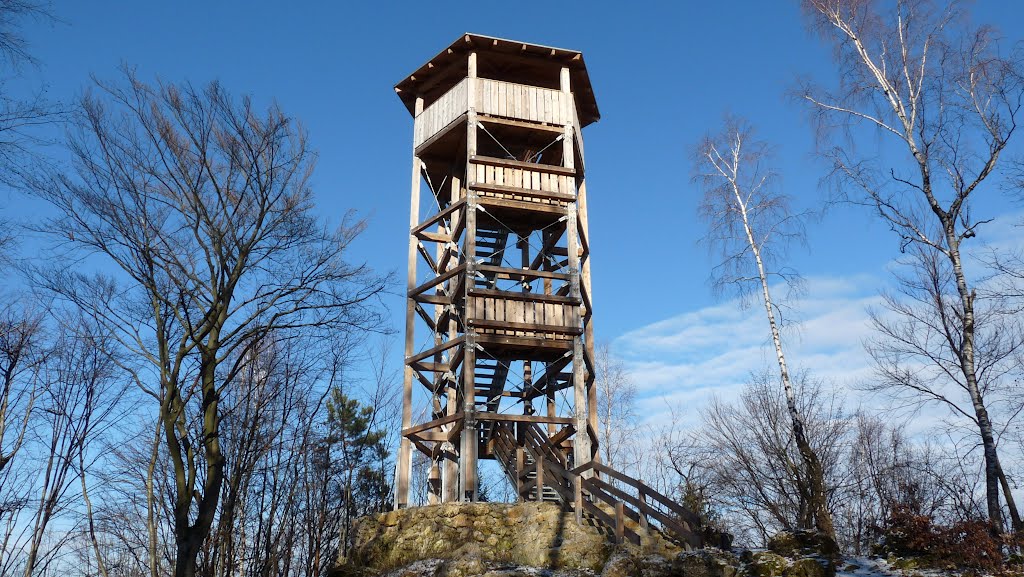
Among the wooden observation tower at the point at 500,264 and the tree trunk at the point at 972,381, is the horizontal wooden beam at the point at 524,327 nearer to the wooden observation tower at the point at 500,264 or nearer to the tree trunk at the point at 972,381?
the wooden observation tower at the point at 500,264

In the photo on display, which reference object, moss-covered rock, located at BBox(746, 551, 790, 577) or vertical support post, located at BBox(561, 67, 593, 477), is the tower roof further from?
moss-covered rock, located at BBox(746, 551, 790, 577)

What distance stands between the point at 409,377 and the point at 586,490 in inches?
195

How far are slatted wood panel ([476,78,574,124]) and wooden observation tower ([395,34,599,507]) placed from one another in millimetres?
29

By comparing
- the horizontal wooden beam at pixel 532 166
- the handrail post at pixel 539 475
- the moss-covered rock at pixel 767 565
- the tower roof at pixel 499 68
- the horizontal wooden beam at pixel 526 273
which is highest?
the tower roof at pixel 499 68

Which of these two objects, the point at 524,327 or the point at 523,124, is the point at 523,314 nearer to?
the point at 524,327

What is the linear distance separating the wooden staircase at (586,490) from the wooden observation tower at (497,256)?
0.24 feet

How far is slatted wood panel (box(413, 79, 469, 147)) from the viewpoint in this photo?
17547mm

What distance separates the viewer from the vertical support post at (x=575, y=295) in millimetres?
15141

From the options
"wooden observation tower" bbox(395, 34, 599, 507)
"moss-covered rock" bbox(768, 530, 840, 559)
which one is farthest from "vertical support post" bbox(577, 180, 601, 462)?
"moss-covered rock" bbox(768, 530, 840, 559)

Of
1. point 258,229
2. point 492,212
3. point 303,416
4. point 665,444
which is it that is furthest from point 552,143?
point 665,444

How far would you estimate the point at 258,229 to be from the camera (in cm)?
1274

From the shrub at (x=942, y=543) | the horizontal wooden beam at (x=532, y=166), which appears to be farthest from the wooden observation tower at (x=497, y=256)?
the shrub at (x=942, y=543)

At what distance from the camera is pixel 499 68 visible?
19.0 metres

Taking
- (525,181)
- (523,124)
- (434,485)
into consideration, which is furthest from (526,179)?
(434,485)
